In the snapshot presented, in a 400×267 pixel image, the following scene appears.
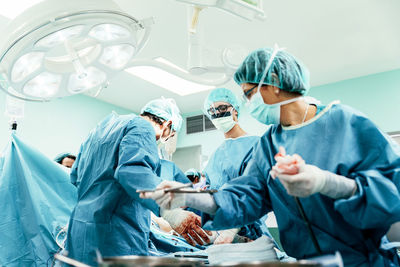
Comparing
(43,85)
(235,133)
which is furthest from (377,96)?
(43,85)

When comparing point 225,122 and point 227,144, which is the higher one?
point 225,122

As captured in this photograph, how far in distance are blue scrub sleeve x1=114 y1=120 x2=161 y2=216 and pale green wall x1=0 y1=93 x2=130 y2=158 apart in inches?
130

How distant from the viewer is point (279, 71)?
1309 mm

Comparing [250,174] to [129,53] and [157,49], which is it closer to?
[129,53]

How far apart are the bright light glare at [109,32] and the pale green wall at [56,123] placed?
343 cm

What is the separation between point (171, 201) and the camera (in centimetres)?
117

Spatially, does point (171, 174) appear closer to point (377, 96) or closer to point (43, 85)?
point (43, 85)

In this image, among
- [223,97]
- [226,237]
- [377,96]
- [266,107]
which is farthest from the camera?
[377,96]

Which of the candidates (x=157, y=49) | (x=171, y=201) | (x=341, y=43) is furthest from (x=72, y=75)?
(x=341, y=43)

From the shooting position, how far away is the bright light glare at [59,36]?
117 cm

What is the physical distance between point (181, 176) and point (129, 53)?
1062mm

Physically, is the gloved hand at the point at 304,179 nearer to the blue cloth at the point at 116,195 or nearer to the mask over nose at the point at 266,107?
the mask over nose at the point at 266,107

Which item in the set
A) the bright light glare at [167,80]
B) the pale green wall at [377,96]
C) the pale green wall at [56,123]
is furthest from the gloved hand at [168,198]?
the pale green wall at [377,96]

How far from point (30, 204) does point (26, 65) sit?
1.00 m
